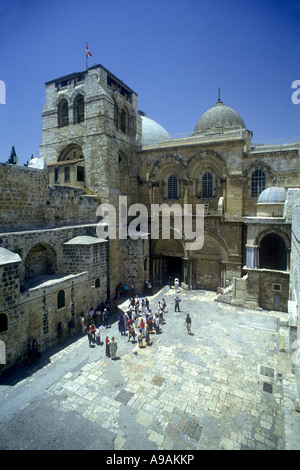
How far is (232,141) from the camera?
1806cm

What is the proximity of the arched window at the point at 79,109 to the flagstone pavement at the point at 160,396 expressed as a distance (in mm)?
15707

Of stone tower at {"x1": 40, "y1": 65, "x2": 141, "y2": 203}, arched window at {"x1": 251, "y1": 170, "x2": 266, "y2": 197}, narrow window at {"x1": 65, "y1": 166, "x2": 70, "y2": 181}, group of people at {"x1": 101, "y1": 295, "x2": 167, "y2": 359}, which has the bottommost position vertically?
group of people at {"x1": 101, "y1": 295, "x2": 167, "y2": 359}

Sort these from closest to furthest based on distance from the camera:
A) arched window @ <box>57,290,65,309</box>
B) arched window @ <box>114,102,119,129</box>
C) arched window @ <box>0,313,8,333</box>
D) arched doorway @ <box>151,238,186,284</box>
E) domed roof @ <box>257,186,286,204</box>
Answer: arched window @ <box>0,313,8,333</box>
arched window @ <box>57,290,65,309</box>
domed roof @ <box>257,186,286,204</box>
arched window @ <box>114,102,119,129</box>
arched doorway @ <box>151,238,186,284</box>

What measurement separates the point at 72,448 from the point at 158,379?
3629mm

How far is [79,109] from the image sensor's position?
19.7 metres

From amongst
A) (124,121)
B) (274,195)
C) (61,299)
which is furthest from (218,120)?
(61,299)

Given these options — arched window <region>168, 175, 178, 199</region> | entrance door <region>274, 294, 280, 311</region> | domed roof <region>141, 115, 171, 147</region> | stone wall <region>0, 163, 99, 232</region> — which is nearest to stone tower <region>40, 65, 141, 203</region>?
stone wall <region>0, 163, 99, 232</region>

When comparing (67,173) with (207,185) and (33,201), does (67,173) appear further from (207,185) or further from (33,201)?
(207,185)

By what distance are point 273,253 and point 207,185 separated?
6.81 m

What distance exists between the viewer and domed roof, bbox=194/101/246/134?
22156mm

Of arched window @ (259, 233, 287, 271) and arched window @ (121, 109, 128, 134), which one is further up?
arched window @ (121, 109, 128, 134)

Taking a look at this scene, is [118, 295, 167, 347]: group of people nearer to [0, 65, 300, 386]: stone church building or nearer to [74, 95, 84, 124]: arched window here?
[0, 65, 300, 386]: stone church building

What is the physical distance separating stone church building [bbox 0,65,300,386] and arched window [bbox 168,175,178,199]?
8 cm

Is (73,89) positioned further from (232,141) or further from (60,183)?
(232,141)
